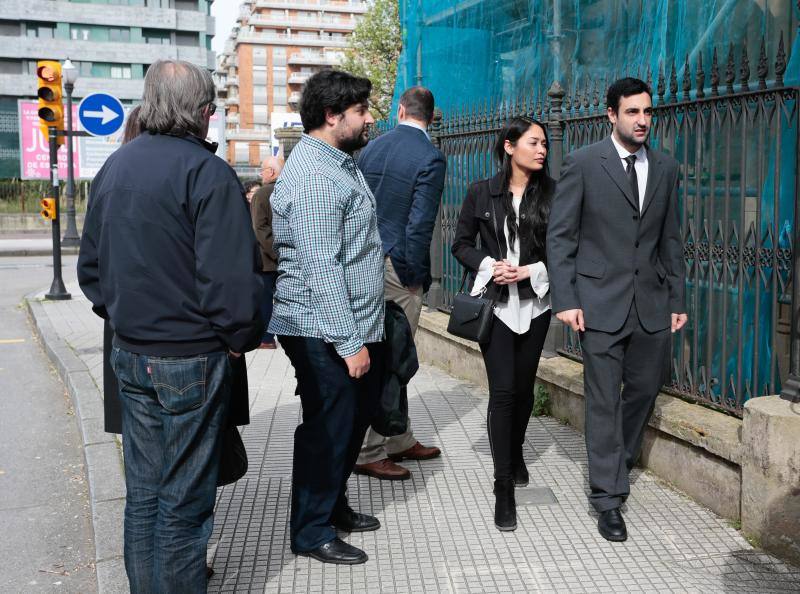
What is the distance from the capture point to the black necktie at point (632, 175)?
173 inches

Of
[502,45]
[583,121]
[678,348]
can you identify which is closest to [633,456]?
[678,348]

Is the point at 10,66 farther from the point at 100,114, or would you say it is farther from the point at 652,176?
the point at 652,176

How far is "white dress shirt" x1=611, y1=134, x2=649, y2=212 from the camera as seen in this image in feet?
14.5

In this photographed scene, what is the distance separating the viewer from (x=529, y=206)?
4.62m

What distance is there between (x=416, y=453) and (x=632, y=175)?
206 cm

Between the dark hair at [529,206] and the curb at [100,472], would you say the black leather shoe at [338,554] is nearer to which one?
the curb at [100,472]

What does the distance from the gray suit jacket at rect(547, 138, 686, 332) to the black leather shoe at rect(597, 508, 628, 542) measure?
32.7 inches

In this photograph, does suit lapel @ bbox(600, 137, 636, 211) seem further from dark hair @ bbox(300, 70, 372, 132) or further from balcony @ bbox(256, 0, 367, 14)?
balcony @ bbox(256, 0, 367, 14)

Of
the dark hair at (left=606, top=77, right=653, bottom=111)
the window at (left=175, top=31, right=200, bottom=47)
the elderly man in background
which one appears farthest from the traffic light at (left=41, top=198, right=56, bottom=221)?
the window at (left=175, top=31, right=200, bottom=47)

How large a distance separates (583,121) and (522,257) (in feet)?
6.02

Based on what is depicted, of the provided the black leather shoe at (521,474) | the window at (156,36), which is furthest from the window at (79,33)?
the black leather shoe at (521,474)

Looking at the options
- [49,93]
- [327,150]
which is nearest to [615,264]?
[327,150]

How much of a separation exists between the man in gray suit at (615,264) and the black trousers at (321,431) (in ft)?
3.32

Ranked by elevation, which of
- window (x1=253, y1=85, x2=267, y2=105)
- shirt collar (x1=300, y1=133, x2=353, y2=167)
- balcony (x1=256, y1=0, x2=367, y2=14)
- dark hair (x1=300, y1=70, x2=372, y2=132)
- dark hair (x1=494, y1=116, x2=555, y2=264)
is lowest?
dark hair (x1=494, y1=116, x2=555, y2=264)
